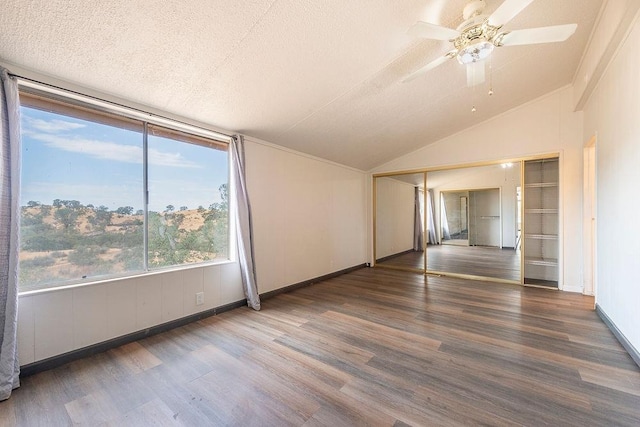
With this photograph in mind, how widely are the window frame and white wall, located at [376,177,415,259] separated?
3.67 m

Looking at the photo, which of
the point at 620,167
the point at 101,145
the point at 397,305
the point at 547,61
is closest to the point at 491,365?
the point at 397,305

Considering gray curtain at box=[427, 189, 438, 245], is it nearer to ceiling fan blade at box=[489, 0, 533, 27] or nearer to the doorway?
the doorway

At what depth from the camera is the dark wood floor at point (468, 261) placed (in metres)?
4.90

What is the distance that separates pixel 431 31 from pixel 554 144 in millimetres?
3612

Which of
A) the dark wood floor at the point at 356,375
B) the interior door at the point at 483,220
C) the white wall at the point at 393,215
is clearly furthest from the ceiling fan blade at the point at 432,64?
the interior door at the point at 483,220

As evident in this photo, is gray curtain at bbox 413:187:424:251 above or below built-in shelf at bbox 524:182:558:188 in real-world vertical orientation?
below

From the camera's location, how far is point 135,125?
8.50ft

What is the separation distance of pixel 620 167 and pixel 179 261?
439 centimetres

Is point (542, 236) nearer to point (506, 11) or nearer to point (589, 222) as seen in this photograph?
point (589, 222)

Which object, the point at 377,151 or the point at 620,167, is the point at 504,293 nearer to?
the point at 620,167

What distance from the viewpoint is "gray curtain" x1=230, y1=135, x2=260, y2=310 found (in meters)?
3.26

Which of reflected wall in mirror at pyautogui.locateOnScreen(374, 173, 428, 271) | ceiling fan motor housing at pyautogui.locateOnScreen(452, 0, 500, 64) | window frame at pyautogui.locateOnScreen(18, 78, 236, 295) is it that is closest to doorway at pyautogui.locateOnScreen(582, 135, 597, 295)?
reflected wall in mirror at pyautogui.locateOnScreen(374, 173, 428, 271)

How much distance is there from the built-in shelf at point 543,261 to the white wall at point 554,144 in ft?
0.45

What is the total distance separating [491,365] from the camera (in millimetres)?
2002
